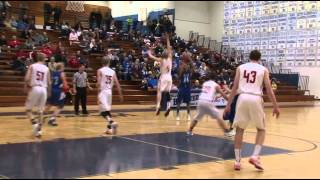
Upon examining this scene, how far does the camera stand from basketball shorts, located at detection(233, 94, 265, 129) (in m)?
7.54

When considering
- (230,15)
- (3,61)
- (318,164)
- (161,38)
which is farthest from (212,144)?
(230,15)

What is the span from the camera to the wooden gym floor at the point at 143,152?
7.29 metres

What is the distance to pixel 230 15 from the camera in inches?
1446

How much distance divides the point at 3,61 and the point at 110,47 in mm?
7288

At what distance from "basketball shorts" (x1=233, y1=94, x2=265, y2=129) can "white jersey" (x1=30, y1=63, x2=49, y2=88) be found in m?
4.85

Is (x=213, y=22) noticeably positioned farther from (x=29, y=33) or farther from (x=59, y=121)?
(x=59, y=121)

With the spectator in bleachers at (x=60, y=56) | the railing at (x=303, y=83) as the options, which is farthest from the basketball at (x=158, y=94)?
the railing at (x=303, y=83)

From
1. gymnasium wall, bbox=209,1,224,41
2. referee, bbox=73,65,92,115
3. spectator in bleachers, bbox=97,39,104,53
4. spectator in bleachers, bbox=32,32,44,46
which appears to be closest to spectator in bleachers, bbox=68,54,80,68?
spectator in bleachers, bbox=32,32,44,46

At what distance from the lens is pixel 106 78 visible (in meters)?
11.1

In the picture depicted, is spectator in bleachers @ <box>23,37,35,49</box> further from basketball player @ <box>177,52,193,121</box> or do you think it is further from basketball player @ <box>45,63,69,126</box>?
basketball player @ <box>45,63,69,126</box>

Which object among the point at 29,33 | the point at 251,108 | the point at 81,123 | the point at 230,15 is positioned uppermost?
the point at 230,15

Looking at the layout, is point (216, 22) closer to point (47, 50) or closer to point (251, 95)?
point (47, 50)

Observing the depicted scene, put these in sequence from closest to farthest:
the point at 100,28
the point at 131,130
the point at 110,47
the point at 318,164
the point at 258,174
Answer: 1. the point at 258,174
2. the point at 318,164
3. the point at 131,130
4. the point at 110,47
5. the point at 100,28

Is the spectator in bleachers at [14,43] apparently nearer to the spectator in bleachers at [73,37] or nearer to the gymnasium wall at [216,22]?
the spectator in bleachers at [73,37]
